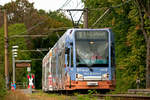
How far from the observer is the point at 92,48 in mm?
23031

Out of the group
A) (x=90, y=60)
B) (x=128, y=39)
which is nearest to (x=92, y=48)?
(x=90, y=60)

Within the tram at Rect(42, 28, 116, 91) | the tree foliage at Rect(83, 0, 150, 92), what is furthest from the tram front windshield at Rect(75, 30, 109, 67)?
the tree foliage at Rect(83, 0, 150, 92)

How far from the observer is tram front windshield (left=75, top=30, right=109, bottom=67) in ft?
75.2

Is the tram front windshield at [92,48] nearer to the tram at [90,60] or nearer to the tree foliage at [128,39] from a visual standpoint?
the tram at [90,60]

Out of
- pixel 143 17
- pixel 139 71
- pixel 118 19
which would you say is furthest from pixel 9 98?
pixel 118 19

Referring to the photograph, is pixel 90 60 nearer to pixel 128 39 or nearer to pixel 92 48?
pixel 92 48

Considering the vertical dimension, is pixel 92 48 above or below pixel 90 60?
above

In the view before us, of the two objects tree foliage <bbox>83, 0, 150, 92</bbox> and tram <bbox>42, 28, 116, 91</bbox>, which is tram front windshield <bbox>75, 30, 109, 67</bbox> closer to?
tram <bbox>42, 28, 116, 91</bbox>

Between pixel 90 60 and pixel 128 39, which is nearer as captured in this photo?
pixel 90 60

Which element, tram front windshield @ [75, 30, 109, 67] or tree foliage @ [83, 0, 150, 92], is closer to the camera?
tram front windshield @ [75, 30, 109, 67]

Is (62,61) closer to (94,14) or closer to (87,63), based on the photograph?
(87,63)

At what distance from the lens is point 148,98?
667 inches

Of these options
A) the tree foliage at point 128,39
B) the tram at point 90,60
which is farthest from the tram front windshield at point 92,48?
the tree foliage at point 128,39

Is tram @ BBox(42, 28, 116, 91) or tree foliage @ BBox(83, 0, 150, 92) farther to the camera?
tree foliage @ BBox(83, 0, 150, 92)
